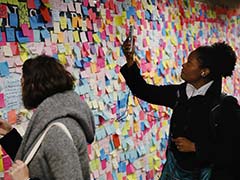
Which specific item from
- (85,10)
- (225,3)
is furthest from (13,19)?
(225,3)

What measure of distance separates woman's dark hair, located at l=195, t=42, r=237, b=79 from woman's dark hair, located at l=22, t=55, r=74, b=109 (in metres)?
0.84

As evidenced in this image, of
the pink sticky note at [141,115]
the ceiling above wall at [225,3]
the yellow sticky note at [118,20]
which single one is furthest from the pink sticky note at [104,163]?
the ceiling above wall at [225,3]

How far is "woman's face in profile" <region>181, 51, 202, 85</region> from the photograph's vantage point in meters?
1.84

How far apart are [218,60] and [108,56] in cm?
75

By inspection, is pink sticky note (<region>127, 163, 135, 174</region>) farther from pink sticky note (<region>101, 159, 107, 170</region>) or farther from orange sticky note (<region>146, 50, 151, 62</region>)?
orange sticky note (<region>146, 50, 151, 62</region>)

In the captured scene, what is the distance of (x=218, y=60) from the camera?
1837 mm

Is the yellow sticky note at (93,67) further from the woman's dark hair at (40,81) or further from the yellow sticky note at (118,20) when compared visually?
the woman's dark hair at (40,81)

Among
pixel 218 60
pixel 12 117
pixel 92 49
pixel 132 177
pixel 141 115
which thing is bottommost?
pixel 132 177

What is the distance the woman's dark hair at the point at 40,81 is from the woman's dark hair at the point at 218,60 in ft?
2.76

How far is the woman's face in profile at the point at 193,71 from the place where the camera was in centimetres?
184

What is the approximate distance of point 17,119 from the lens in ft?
5.66

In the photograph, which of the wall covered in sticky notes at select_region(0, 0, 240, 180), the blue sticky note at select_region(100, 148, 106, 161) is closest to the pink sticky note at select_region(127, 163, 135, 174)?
the wall covered in sticky notes at select_region(0, 0, 240, 180)

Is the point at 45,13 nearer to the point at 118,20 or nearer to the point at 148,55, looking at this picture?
the point at 118,20

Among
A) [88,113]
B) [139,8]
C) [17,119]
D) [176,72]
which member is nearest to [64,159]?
[88,113]
